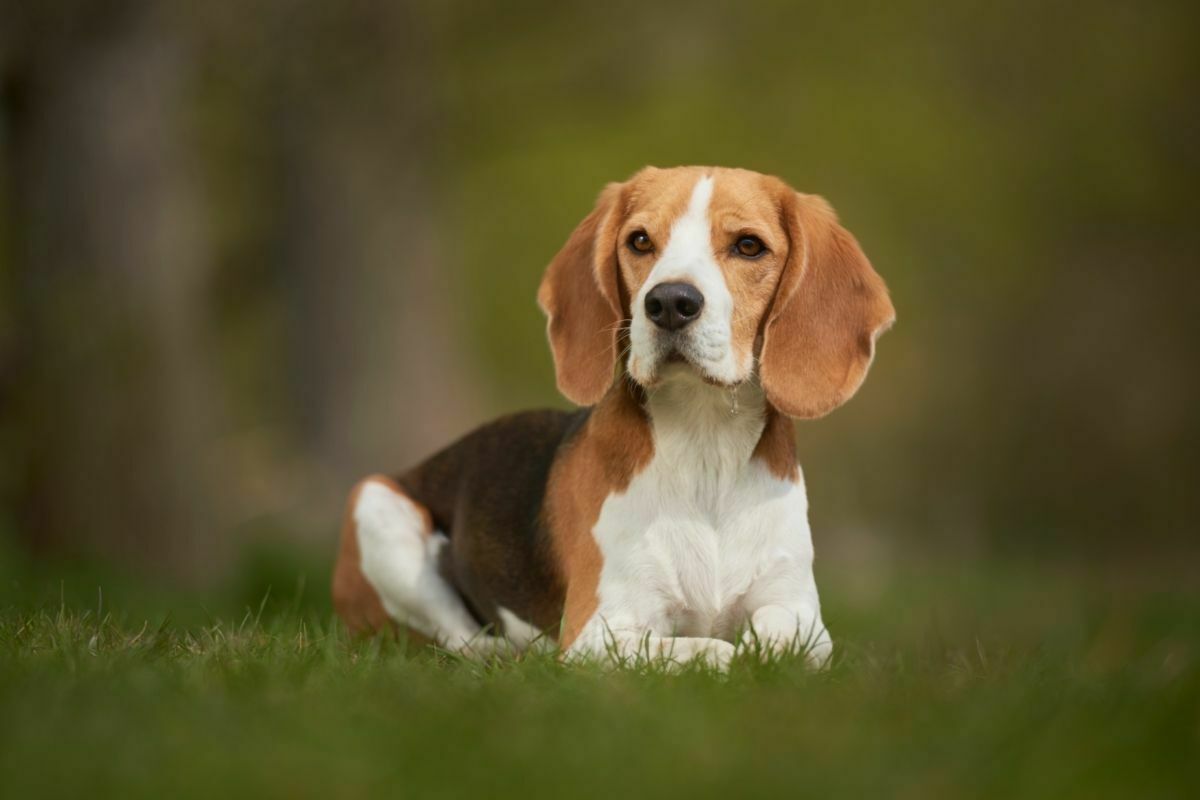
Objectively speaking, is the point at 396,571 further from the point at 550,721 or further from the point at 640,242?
the point at 550,721

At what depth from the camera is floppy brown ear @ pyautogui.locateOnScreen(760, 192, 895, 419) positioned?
4680 mm

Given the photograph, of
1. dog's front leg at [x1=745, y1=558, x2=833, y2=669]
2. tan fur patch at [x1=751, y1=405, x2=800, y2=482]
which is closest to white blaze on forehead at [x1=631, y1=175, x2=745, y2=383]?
tan fur patch at [x1=751, y1=405, x2=800, y2=482]

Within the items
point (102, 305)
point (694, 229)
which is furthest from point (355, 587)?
point (102, 305)

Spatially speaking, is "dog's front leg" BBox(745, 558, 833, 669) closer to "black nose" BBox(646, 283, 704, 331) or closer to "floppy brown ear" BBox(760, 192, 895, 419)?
"floppy brown ear" BBox(760, 192, 895, 419)

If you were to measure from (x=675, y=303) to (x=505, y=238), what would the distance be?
1739cm

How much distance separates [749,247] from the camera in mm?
4699

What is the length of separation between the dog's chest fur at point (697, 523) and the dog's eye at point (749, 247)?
41cm

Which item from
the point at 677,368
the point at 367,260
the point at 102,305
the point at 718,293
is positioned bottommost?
the point at 102,305

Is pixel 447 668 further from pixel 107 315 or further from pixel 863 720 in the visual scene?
pixel 107 315

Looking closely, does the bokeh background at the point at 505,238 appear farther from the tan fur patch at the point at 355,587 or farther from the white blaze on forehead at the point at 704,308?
the white blaze on forehead at the point at 704,308

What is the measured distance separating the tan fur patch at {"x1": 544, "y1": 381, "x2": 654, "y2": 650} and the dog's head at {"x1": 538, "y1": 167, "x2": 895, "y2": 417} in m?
0.11

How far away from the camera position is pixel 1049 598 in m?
8.65

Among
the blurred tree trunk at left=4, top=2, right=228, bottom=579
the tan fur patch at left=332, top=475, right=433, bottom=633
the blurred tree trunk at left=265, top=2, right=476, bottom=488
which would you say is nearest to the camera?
the tan fur patch at left=332, top=475, right=433, bottom=633

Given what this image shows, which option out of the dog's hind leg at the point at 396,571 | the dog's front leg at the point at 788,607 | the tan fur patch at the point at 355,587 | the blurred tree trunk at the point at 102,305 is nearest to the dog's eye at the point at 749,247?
the dog's front leg at the point at 788,607
